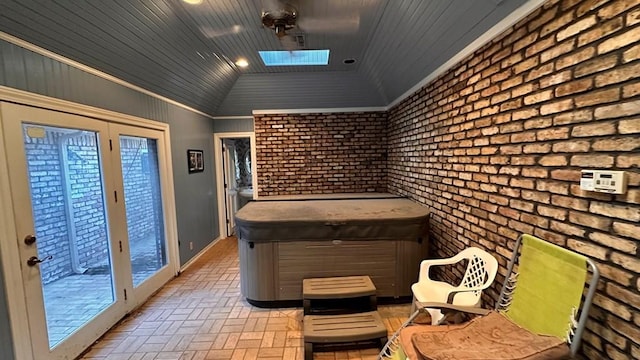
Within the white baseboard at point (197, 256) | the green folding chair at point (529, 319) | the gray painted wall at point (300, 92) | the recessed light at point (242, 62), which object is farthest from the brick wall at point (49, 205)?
the gray painted wall at point (300, 92)

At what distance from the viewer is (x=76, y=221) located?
2.32 meters

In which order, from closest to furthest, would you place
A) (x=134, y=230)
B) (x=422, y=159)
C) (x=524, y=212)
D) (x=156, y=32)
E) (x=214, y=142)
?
(x=524, y=212)
(x=156, y=32)
(x=134, y=230)
(x=422, y=159)
(x=214, y=142)

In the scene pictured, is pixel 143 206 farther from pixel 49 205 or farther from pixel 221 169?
pixel 221 169

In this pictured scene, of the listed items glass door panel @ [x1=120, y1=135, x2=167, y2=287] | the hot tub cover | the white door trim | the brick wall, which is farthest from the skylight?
the white door trim

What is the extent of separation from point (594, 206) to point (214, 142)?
211 inches

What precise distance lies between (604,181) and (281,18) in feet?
7.66

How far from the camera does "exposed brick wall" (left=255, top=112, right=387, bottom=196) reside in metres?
5.13

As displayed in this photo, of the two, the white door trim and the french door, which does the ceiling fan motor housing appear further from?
the white door trim

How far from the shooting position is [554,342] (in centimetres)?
127

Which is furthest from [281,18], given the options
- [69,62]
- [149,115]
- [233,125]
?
Answer: [233,125]

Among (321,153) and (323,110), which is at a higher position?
(323,110)

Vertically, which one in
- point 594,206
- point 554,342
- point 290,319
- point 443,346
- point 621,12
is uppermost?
point 621,12

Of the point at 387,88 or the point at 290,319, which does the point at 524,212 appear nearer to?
the point at 290,319

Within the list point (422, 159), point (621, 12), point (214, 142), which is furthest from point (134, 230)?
point (621, 12)
